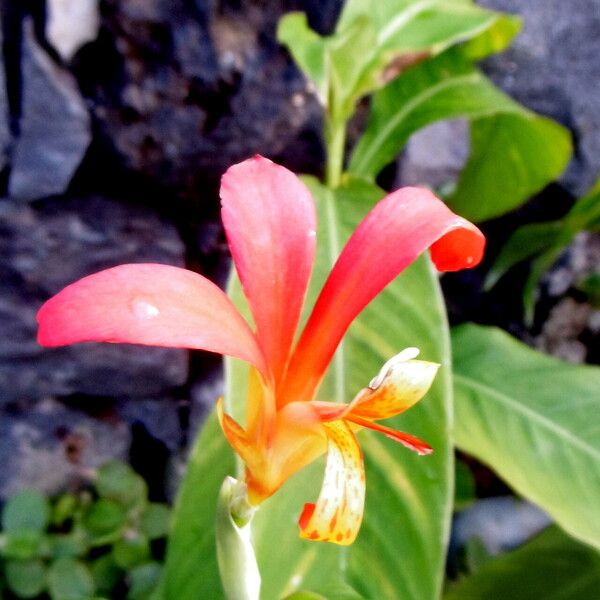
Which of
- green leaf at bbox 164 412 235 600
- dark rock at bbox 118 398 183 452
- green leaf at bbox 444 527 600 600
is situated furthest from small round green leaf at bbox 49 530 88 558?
green leaf at bbox 444 527 600 600

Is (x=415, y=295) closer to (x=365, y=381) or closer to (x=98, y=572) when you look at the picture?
(x=365, y=381)

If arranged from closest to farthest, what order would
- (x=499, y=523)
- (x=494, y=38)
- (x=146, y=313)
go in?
(x=146, y=313) < (x=494, y=38) < (x=499, y=523)

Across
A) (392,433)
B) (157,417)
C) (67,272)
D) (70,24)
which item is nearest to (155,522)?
(157,417)

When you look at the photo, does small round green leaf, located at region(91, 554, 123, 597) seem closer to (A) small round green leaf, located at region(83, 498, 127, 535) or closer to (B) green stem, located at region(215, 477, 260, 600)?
(A) small round green leaf, located at region(83, 498, 127, 535)

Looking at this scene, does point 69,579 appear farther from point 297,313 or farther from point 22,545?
point 297,313

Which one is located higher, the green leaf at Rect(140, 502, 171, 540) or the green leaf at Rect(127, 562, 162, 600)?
the green leaf at Rect(140, 502, 171, 540)

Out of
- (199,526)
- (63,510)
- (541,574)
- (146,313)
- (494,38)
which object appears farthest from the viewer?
(63,510)

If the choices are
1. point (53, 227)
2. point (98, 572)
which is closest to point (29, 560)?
point (98, 572)
